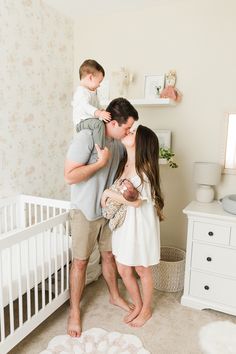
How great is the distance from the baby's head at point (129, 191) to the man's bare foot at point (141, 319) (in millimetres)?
861

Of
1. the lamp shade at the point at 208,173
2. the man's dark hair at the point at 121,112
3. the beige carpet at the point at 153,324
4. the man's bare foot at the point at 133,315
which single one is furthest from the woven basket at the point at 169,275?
the man's dark hair at the point at 121,112

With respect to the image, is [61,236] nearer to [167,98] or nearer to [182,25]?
[167,98]

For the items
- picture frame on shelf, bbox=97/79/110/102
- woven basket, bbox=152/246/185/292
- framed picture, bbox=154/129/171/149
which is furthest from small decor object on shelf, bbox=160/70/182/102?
woven basket, bbox=152/246/185/292

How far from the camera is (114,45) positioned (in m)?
2.79

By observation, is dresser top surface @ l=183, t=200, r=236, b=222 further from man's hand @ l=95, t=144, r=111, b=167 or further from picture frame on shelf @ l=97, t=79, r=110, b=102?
picture frame on shelf @ l=97, t=79, r=110, b=102

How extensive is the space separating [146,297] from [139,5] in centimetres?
236

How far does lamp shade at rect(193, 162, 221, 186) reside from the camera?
2352 millimetres

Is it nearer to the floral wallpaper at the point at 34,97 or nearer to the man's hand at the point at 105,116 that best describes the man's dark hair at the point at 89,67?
the man's hand at the point at 105,116

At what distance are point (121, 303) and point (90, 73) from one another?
A: 5.47ft

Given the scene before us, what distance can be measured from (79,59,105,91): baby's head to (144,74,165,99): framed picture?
75cm

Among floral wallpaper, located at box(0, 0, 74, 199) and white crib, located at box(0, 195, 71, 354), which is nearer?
white crib, located at box(0, 195, 71, 354)

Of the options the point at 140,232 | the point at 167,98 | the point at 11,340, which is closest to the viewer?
the point at 11,340

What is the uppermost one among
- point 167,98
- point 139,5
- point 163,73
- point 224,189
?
point 139,5

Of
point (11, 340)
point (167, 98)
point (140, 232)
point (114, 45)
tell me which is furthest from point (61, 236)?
point (114, 45)
